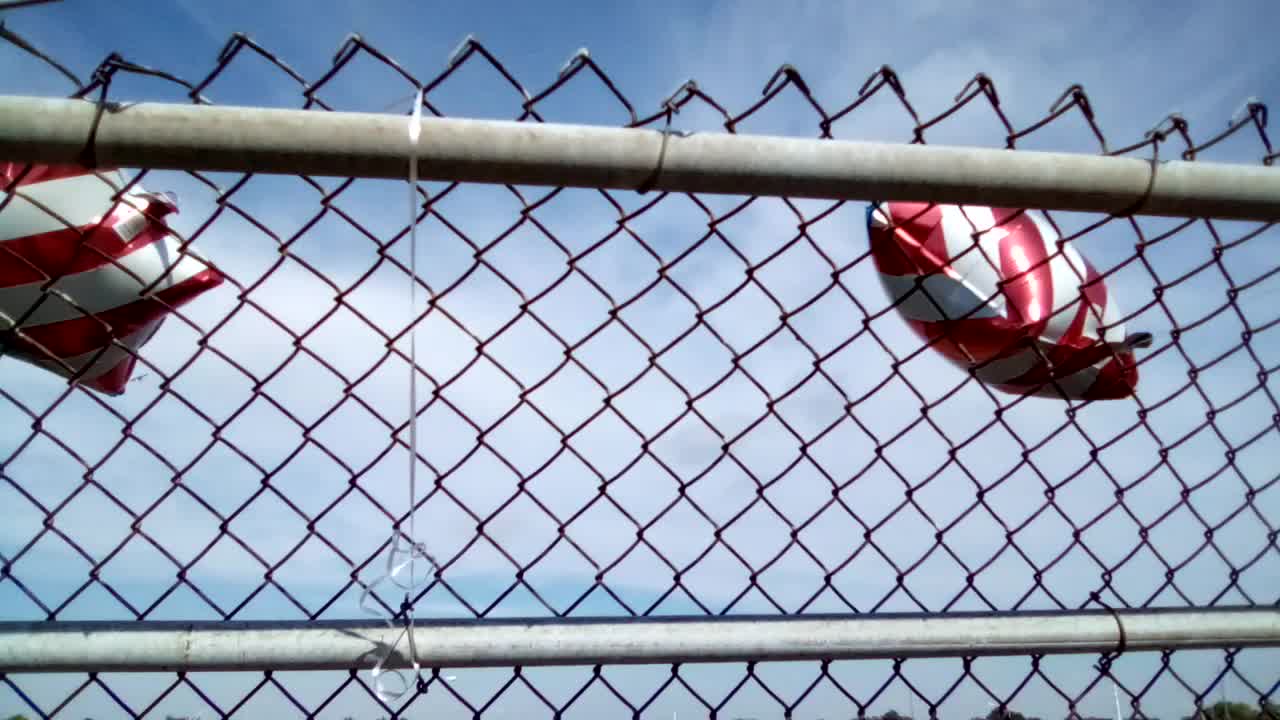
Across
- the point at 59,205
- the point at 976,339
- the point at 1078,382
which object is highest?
the point at 59,205

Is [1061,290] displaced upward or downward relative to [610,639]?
upward

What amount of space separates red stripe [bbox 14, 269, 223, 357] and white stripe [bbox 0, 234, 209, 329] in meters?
0.01

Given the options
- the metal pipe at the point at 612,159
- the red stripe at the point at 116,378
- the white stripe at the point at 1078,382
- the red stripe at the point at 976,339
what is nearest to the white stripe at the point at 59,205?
the red stripe at the point at 116,378

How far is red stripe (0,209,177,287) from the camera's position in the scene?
2.02 meters

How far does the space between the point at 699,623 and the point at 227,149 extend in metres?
1.29

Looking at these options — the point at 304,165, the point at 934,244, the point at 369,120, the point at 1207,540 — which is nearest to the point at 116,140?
the point at 304,165

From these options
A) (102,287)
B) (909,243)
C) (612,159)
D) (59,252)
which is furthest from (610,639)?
(59,252)

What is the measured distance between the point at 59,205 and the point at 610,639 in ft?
4.89

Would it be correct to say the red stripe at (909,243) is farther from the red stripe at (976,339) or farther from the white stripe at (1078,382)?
the white stripe at (1078,382)

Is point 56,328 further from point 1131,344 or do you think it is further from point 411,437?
point 1131,344

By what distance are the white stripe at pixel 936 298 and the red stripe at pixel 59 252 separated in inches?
68.5

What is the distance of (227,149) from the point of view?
1.64m

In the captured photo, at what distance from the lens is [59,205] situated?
80.8 inches

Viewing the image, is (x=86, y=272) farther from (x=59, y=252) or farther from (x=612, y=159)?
(x=612, y=159)
